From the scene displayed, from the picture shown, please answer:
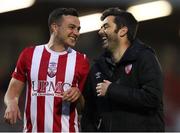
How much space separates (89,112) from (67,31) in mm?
694

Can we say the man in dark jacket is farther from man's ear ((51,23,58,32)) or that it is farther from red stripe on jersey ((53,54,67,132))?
man's ear ((51,23,58,32))

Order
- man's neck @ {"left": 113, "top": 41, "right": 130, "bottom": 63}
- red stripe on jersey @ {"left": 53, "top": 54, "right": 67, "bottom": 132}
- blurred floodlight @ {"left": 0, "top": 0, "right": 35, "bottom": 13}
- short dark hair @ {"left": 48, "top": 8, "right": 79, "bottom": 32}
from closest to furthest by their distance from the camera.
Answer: man's neck @ {"left": 113, "top": 41, "right": 130, "bottom": 63} < red stripe on jersey @ {"left": 53, "top": 54, "right": 67, "bottom": 132} < short dark hair @ {"left": 48, "top": 8, "right": 79, "bottom": 32} < blurred floodlight @ {"left": 0, "top": 0, "right": 35, "bottom": 13}

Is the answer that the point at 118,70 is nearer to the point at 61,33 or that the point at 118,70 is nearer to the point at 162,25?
the point at 61,33

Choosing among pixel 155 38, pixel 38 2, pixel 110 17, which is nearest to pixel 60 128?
pixel 110 17

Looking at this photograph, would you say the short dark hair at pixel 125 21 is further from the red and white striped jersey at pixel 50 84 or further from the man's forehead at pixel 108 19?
the red and white striped jersey at pixel 50 84

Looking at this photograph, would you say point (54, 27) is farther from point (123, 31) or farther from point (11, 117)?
point (11, 117)

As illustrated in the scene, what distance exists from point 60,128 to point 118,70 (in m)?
0.67

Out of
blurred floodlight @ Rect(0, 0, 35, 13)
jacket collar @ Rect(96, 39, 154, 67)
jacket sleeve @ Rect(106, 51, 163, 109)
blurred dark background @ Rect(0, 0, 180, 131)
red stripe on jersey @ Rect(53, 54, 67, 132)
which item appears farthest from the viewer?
blurred floodlight @ Rect(0, 0, 35, 13)

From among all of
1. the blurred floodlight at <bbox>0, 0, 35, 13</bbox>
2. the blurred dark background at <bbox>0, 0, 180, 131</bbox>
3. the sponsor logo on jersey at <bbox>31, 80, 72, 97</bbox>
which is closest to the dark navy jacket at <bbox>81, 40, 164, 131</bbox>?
the sponsor logo on jersey at <bbox>31, 80, 72, 97</bbox>

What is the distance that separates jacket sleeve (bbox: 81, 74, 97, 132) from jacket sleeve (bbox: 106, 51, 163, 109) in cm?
38

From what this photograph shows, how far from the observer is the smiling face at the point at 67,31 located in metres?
4.43

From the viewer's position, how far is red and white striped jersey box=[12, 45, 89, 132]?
427 cm

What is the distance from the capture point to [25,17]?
9383mm

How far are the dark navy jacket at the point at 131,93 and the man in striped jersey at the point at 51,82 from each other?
22 cm
